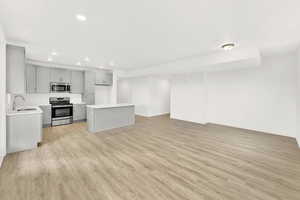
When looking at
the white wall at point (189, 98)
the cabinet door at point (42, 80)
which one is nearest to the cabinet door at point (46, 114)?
the cabinet door at point (42, 80)

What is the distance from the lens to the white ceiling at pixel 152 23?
6.12 feet

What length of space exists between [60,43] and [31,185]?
3.19 m

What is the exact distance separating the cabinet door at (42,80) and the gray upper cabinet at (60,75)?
18 cm

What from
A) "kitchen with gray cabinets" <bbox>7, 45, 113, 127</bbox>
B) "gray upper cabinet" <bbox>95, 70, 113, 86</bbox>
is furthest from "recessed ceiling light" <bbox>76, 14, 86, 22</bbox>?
"gray upper cabinet" <bbox>95, 70, 113, 86</bbox>

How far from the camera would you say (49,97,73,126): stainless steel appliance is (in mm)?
5430

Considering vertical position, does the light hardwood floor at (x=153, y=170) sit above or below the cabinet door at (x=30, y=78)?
below

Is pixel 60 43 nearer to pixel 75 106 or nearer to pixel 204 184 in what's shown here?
pixel 75 106

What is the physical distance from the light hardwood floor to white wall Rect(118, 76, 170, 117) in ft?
14.1

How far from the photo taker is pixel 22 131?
3.22m

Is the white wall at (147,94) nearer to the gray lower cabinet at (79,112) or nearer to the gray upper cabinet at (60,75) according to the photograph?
the gray lower cabinet at (79,112)

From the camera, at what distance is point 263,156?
3.03 m

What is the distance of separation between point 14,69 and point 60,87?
105 inches

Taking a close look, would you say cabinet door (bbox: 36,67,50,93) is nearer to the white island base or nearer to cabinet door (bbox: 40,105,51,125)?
cabinet door (bbox: 40,105,51,125)

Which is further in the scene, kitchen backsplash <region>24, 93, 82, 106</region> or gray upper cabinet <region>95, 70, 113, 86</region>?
gray upper cabinet <region>95, 70, 113, 86</region>
